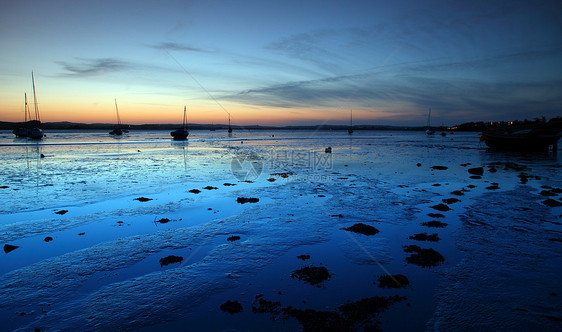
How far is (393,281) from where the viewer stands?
573cm

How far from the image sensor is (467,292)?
534 centimetres

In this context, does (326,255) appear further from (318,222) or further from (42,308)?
(42,308)

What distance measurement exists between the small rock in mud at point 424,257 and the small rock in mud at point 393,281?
91 cm

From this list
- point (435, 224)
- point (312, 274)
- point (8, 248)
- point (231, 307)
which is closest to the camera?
point (231, 307)

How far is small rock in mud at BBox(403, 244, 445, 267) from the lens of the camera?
655 cm

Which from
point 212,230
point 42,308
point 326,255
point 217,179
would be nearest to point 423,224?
point 326,255

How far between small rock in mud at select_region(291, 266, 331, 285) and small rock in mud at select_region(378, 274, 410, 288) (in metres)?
1.07

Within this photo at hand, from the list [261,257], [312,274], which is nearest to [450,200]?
[312,274]

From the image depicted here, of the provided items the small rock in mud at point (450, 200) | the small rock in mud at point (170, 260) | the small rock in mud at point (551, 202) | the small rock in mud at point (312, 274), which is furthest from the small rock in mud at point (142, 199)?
the small rock in mud at point (551, 202)

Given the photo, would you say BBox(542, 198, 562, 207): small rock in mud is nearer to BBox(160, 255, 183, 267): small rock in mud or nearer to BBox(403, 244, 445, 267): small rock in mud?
BBox(403, 244, 445, 267): small rock in mud

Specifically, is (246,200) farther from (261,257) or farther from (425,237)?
(425,237)

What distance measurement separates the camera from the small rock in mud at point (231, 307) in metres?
4.85

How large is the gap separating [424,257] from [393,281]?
1574 millimetres

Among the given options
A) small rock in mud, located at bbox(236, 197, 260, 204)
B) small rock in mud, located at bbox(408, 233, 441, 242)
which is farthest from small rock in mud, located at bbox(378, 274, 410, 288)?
small rock in mud, located at bbox(236, 197, 260, 204)
